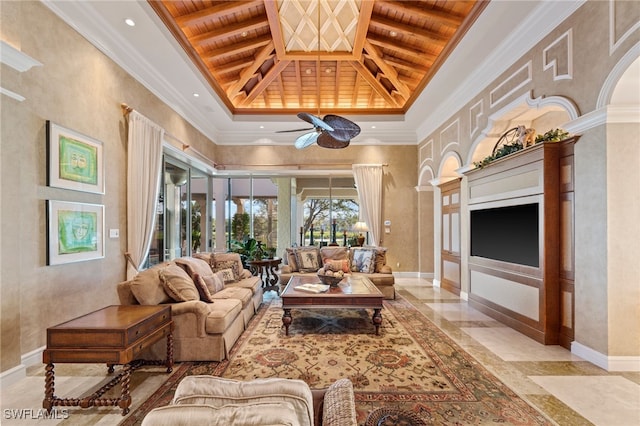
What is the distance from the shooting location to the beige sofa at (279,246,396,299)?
5.23 metres

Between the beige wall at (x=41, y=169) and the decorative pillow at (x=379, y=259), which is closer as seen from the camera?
the beige wall at (x=41, y=169)

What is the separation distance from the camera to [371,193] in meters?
7.35

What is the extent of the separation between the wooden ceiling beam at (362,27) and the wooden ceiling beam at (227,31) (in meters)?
1.41

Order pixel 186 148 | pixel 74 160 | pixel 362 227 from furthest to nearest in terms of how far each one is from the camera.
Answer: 1. pixel 362 227
2. pixel 186 148
3. pixel 74 160

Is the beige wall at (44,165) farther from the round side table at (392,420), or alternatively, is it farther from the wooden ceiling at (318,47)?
the round side table at (392,420)

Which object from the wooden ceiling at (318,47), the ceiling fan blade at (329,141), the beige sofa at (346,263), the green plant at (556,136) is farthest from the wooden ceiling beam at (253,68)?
Answer: the green plant at (556,136)

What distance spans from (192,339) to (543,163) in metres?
4.18

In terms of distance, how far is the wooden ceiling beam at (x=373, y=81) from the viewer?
5.59m

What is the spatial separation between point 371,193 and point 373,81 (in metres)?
2.61

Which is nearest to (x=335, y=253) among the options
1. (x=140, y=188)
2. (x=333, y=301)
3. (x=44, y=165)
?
(x=333, y=301)

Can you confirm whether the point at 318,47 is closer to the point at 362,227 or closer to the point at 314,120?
the point at 314,120

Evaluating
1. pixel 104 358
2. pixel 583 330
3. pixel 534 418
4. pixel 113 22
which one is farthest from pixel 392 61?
pixel 104 358

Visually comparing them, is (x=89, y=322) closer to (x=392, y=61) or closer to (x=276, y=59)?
(x=276, y=59)

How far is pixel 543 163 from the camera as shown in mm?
3287
